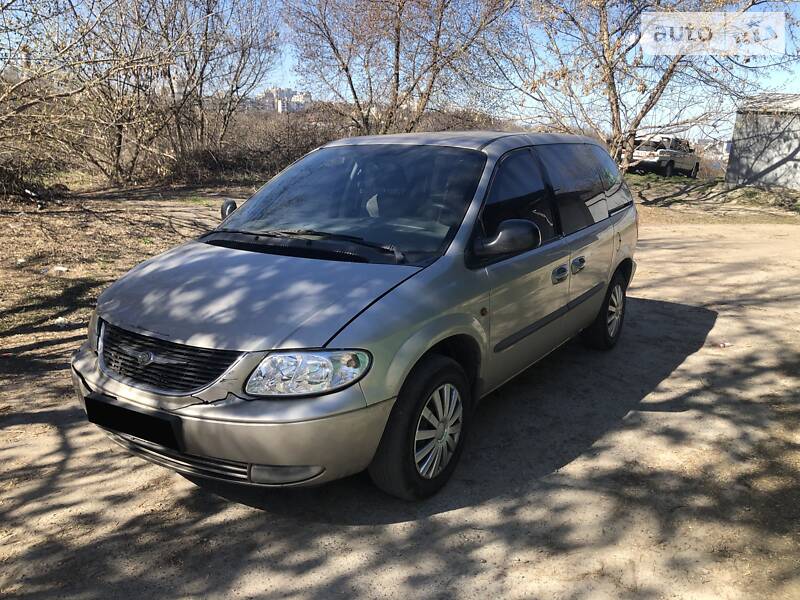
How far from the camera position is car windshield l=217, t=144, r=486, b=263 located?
365 cm

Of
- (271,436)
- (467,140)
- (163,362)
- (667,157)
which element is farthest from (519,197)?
(667,157)

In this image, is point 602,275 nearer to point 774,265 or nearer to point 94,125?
point 774,265

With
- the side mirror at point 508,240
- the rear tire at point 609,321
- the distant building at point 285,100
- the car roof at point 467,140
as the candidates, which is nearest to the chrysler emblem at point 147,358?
the side mirror at point 508,240

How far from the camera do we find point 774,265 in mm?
9570

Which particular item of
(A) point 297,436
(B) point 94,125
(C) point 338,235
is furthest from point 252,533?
(B) point 94,125

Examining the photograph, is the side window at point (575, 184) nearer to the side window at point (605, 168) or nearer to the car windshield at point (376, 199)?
the side window at point (605, 168)

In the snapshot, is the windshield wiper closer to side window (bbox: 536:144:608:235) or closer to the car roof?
the car roof

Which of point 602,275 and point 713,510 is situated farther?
point 602,275

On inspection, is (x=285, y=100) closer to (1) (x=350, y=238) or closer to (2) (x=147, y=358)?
(1) (x=350, y=238)

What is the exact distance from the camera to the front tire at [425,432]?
3.04 m

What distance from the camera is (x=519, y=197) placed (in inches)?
162

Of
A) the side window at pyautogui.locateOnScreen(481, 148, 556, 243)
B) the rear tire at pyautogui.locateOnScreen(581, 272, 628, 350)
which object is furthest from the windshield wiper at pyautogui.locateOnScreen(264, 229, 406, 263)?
the rear tire at pyautogui.locateOnScreen(581, 272, 628, 350)

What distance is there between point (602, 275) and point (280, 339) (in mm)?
3114

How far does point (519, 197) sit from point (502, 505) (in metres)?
1.86
